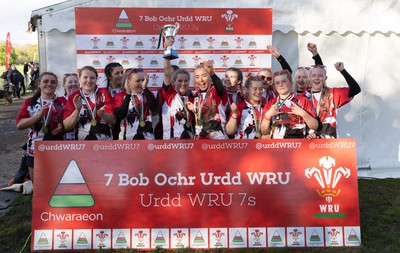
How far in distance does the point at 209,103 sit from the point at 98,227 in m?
1.55

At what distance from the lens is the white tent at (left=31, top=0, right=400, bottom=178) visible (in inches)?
220

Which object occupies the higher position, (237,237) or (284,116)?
(284,116)

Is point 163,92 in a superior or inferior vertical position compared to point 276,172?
superior

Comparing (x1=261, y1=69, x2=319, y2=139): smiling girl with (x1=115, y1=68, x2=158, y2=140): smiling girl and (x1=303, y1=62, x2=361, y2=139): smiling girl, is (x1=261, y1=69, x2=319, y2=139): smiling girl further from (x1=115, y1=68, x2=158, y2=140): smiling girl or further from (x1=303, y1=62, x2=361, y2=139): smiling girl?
(x1=115, y1=68, x2=158, y2=140): smiling girl

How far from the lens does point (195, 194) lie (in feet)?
11.0

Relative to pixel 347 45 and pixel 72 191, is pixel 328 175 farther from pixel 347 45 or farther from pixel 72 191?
pixel 347 45

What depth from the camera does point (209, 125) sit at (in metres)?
3.94

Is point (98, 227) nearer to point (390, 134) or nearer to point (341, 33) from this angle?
point (341, 33)

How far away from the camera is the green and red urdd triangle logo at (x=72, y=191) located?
327cm

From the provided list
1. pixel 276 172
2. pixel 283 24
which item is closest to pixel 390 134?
pixel 283 24

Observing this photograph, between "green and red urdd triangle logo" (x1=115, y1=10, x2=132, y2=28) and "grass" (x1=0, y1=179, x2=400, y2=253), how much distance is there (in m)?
2.63

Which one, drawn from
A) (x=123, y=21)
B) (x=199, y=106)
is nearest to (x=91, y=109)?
(x=199, y=106)

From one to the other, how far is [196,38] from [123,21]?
1031 mm

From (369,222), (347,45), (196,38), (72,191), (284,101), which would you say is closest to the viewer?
(72,191)
